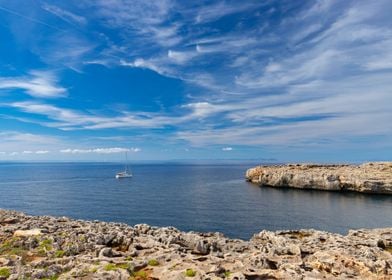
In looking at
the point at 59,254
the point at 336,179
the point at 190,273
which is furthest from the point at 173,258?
the point at 336,179

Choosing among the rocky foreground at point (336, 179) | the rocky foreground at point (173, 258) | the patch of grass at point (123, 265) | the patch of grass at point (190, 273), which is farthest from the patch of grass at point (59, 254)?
the rocky foreground at point (336, 179)

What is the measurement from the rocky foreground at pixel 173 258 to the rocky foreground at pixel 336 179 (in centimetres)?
11826

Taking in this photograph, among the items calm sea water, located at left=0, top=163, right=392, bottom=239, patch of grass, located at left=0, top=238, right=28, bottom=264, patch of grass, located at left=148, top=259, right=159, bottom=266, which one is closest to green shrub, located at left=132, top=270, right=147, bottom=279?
patch of grass, located at left=148, top=259, right=159, bottom=266

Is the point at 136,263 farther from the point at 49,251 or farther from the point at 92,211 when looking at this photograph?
the point at 92,211

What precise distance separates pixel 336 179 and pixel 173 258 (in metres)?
151

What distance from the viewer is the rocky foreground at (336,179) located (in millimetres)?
147500

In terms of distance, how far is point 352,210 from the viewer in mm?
110500

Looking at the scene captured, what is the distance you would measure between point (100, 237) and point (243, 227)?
5217cm

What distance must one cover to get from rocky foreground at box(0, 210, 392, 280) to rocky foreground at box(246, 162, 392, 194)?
118 metres

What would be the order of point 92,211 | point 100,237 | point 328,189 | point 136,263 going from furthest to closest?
point 328,189 < point 92,211 < point 100,237 < point 136,263

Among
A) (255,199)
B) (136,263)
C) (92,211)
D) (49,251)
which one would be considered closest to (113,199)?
(92,211)

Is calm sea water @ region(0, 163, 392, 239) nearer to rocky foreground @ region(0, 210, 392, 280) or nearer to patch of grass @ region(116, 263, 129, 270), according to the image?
rocky foreground @ region(0, 210, 392, 280)

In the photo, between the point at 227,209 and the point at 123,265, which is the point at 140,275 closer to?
the point at 123,265

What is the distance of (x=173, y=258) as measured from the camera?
30172 millimetres
